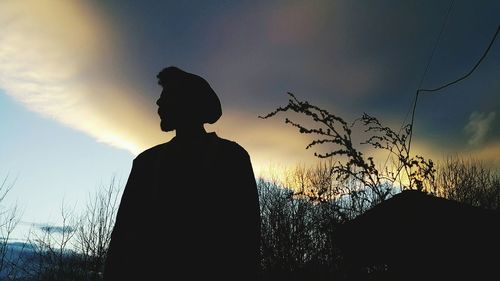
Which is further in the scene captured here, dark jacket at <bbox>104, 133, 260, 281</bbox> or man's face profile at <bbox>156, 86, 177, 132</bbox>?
man's face profile at <bbox>156, 86, 177, 132</bbox>

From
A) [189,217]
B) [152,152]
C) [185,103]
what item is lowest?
[189,217]

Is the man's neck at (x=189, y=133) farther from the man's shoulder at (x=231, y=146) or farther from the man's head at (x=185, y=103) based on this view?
the man's shoulder at (x=231, y=146)

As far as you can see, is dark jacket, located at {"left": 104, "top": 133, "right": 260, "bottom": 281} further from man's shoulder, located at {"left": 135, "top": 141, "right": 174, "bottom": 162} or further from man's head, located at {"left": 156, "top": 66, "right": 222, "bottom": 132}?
man's head, located at {"left": 156, "top": 66, "right": 222, "bottom": 132}

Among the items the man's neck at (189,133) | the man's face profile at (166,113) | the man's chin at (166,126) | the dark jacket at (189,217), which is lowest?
the dark jacket at (189,217)

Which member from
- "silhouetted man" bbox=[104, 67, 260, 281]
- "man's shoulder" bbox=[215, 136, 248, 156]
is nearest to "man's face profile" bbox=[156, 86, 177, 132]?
"silhouetted man" bbox=[104, 67, 260, 281]

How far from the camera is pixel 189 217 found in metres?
1.75

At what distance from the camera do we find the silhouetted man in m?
1.67

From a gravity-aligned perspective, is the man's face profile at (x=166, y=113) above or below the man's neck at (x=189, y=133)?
above

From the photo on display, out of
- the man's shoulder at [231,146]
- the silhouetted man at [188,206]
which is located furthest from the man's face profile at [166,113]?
the man's shoulder at [231,146]

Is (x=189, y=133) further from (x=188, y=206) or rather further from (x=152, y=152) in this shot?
(x=188, y=206)

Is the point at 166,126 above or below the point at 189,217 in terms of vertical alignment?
Result: above

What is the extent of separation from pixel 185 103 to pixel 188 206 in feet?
1.86

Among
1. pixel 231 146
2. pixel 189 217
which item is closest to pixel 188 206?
pixel 189 217

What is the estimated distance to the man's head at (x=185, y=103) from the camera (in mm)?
1991
